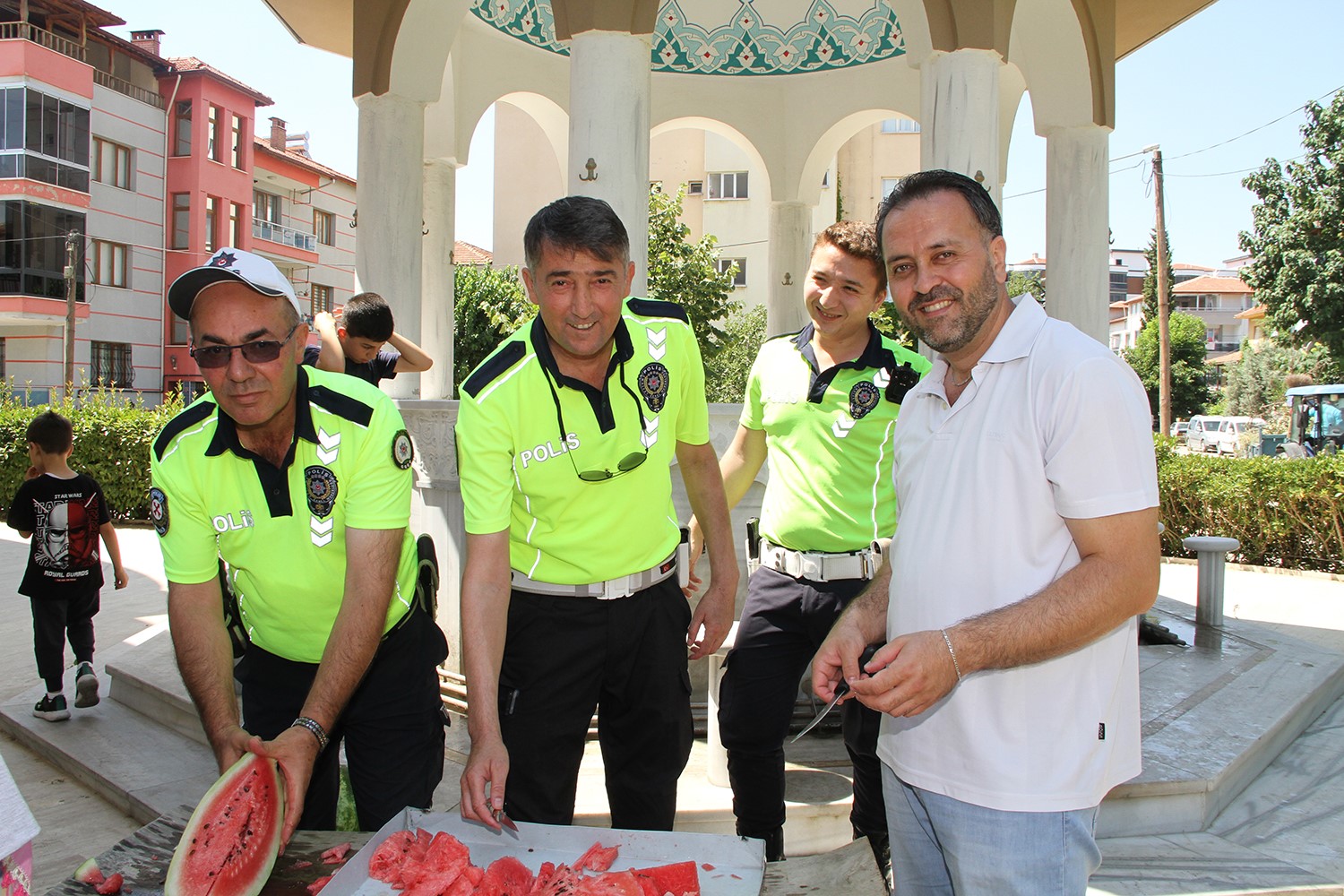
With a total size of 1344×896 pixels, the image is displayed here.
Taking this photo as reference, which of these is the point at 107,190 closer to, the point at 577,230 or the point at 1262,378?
the point at 577,230

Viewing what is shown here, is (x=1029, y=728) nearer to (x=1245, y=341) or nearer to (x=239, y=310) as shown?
(x=239, y=310)

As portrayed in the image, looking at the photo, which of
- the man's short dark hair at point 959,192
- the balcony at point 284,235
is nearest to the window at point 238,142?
the balcony at point 284,235

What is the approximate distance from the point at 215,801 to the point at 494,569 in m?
0.87

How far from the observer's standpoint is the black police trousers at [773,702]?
3611 millimetres

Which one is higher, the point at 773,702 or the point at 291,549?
the point at 291,549

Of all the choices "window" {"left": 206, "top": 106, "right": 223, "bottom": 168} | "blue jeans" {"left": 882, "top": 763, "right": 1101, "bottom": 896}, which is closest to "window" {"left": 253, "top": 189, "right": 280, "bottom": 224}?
"window" {"left": 206, "top": 106, "right": 223, "bottom": 168}

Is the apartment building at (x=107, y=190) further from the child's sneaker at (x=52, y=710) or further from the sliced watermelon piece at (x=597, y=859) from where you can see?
the sliced watermelon piece at (x=597, y=859)

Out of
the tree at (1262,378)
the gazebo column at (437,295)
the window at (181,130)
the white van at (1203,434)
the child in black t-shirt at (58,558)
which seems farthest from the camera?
the tree at (1262,378)

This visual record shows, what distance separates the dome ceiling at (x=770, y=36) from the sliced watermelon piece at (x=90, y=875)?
9277 millimetres

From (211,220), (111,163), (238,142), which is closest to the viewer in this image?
(111,163)

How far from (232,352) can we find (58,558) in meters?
4.29

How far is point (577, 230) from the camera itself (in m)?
2.81

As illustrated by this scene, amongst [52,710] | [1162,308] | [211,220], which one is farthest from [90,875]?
[211,220]

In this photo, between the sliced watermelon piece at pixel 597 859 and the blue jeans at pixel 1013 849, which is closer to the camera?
the blue jeans at pixel 1013 849
